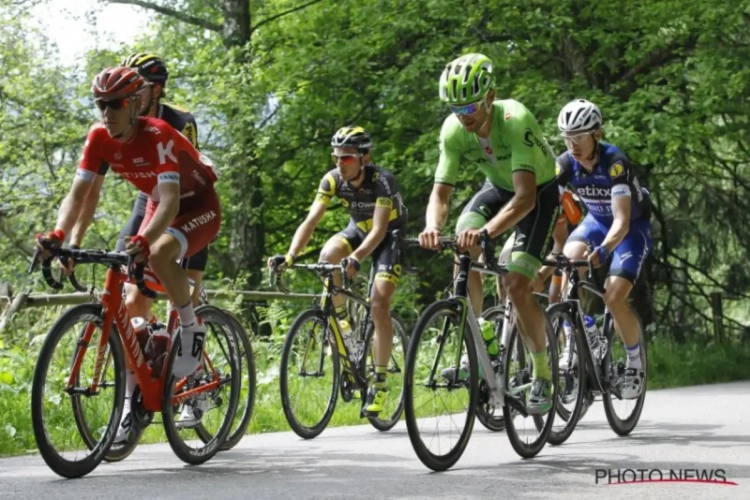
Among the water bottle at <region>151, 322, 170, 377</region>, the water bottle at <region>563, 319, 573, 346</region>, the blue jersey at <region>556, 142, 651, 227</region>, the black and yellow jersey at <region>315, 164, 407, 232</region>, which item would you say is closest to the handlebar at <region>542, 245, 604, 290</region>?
the water bottle at <region>563, 319, 573, 346</region>

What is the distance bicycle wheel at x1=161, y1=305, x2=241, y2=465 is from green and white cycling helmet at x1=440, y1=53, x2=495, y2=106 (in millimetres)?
1840

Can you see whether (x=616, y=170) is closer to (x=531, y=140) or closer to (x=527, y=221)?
(x=527, y=221)

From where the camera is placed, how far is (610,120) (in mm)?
19469

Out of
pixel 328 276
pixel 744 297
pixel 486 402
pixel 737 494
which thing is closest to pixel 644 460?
pixel 486 402

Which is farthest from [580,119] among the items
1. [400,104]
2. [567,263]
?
[400,104]

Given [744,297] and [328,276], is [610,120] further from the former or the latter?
[328,276]

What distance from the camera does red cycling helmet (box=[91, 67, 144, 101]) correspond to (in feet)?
22.8

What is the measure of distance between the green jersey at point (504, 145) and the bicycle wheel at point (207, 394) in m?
1.57

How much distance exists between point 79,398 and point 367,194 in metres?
3.79

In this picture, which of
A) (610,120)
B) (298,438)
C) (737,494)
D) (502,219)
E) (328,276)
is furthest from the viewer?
(610,120)

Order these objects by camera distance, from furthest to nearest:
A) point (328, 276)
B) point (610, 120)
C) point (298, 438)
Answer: point (610, 120) < point (328, 276) < point (298, 438)

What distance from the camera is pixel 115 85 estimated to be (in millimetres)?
6961

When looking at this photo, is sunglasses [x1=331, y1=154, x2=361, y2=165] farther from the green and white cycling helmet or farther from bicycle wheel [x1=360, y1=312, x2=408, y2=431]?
the green and white cycling helmet

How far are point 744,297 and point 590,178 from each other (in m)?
15.3
